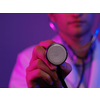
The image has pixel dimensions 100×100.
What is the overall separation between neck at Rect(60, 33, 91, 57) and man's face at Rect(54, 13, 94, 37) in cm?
3

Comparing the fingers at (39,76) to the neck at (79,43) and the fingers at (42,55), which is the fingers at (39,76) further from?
the neck at (79,43)

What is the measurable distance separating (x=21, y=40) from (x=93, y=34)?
36 cm

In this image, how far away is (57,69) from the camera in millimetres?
408

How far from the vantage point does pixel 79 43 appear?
2.32 feet

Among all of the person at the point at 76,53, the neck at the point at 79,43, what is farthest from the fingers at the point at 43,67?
the neck at the point at 79,43

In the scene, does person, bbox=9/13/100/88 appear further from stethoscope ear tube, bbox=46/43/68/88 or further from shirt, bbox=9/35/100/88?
stethoscope ear tube, bbox=46/43/68/88

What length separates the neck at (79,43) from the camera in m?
0.69

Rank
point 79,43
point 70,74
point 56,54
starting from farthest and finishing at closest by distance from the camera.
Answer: point 79,43 → point 70,74 → point 56,54

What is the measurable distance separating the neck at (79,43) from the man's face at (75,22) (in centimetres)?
3

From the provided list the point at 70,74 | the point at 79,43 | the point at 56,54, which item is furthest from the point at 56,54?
the point at 79,43

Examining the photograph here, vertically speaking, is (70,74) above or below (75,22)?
below

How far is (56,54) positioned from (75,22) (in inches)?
13.1

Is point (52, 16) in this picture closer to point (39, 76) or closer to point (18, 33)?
point (18, 33)

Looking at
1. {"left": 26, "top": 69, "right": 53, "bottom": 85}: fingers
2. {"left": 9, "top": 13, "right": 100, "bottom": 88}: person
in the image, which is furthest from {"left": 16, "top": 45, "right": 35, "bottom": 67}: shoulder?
{"left": 26, "top": 69, "right": 53, "bottom": 85}: fingers
